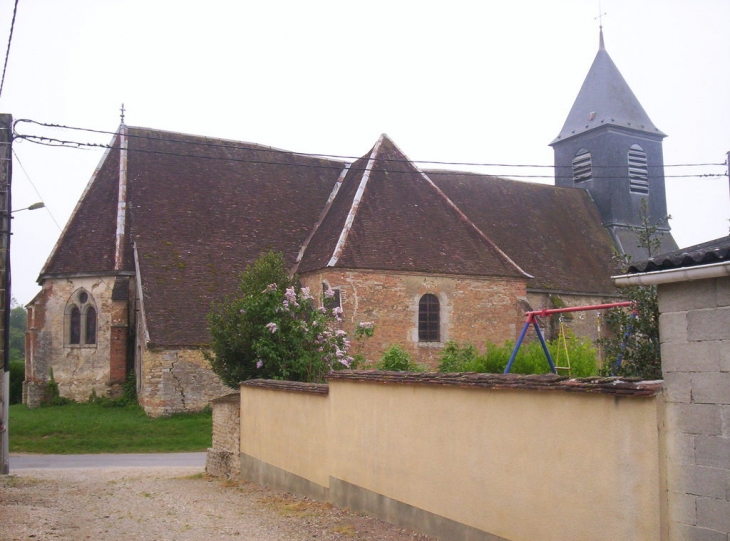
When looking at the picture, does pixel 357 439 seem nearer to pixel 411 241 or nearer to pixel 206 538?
pixel 206 538

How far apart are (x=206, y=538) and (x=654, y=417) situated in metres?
5.07

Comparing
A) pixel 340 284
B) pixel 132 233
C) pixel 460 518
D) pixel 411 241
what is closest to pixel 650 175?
pixel 411 241

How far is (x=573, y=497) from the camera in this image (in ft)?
19.8

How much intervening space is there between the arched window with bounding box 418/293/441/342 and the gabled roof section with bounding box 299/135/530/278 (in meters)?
0.97

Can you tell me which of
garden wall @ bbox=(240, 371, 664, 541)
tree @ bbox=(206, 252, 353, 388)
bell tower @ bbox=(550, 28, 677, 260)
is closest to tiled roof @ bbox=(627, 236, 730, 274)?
garden wall @ bbox=(240, 371, 664, 541)

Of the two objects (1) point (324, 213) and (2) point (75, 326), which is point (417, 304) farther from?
(2) point (75, 326)

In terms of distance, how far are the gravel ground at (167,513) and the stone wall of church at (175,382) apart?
756 cm

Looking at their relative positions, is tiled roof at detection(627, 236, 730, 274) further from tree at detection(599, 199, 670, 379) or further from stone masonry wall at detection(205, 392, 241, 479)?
stone masonry wall at detection(205, 392, 241, 479)

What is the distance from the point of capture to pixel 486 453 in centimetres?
707

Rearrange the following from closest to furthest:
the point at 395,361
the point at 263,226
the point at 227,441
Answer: the point at 227,441
the point at 395,361
the point at 263,226

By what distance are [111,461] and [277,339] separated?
5470mm

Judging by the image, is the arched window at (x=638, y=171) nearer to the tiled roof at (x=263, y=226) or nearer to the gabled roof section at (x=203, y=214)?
the tiled roof at (x=263, y=226)

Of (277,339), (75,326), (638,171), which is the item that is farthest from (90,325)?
(638,171)

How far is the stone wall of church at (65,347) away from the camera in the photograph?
2355 centimetres
